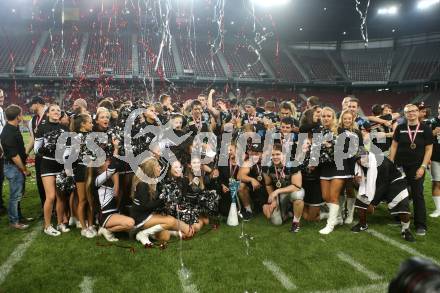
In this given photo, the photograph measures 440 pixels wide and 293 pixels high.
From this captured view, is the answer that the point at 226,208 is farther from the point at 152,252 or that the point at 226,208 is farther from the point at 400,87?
the point at 400,87

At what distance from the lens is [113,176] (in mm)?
5004

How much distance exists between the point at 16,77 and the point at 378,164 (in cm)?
2933

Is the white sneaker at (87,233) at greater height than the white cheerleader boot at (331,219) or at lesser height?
lesser

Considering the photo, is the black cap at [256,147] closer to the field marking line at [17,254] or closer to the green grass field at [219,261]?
the green grass field at [219,261]

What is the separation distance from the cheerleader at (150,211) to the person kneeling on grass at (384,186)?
2.67m

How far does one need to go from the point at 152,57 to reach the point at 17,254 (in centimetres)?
2936

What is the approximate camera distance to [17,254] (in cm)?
441

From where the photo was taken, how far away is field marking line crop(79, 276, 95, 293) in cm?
352

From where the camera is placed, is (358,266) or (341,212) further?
(341,212)

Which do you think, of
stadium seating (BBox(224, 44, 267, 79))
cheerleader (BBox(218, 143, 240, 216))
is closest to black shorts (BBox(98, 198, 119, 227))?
cheerleader (BBox(218, 143, 240, 216))

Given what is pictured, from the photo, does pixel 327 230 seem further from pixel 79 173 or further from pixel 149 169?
pixel 79 173

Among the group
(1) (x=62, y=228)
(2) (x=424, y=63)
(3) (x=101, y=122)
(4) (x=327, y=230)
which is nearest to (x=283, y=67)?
(2) (x=424, y=63)

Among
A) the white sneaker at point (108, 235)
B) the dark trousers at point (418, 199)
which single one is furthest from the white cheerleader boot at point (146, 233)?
the dark trousers at point (418, 199)

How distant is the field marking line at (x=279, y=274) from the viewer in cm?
360
